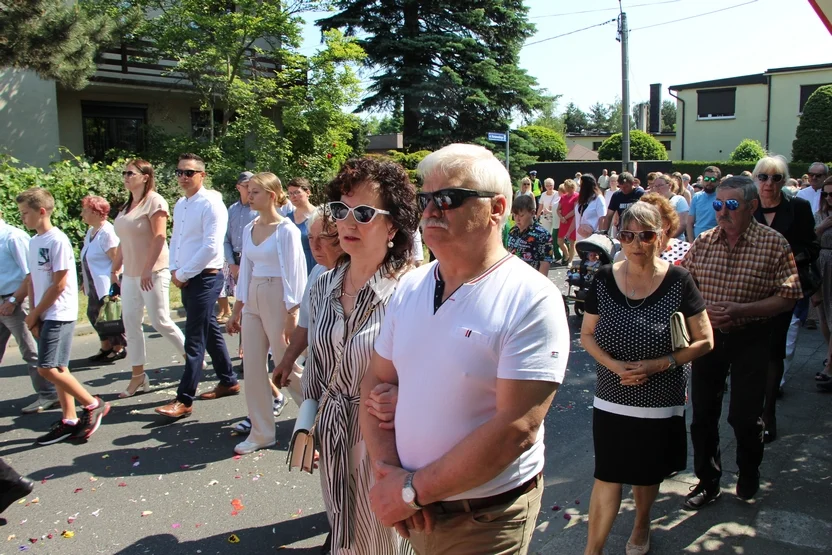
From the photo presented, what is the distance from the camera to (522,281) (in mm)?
2031

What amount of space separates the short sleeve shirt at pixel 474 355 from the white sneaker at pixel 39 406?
512 cm

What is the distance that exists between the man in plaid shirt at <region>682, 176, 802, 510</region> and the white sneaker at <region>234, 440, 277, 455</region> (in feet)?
9.83

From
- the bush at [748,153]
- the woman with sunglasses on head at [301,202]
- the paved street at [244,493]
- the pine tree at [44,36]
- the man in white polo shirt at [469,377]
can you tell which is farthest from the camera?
the bush at [748,153]

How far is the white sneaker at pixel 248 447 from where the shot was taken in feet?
16.7

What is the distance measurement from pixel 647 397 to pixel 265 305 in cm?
288

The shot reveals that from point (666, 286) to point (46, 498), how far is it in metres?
4.02

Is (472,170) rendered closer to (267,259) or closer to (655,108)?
(267,259)

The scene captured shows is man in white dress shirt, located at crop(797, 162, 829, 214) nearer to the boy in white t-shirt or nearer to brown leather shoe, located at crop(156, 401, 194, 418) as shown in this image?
brown leather shoe, located at crop(156, 401, 194, 418)

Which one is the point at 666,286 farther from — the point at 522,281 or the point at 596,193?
the point at 596,193

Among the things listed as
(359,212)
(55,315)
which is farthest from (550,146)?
(359,212)

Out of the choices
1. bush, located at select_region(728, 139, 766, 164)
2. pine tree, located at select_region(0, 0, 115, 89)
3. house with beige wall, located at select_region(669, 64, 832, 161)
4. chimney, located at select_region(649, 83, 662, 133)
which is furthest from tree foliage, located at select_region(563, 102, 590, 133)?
pine tree, located at select_region(0, 0, 115, 89)

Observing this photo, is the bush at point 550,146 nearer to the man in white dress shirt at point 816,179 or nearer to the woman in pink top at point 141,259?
the man in white dress shirt at point 816,179

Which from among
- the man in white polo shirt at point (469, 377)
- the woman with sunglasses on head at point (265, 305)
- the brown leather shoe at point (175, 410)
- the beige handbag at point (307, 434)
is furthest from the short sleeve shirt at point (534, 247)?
the man in white polo shirt at point (469, 377)

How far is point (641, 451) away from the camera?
11.0 feet
